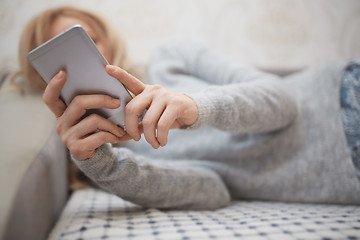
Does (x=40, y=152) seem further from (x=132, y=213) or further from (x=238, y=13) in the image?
(x=238, y=13)

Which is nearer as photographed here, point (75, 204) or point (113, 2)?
point (75, 204)

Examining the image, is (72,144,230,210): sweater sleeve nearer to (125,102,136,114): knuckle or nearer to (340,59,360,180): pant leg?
(125,102,136,114): knuckle

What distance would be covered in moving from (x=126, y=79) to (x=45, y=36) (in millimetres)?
275

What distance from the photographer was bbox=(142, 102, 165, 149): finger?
0.29 metres

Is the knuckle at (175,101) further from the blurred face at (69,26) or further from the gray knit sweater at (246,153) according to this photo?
the blurred face at (69,26)

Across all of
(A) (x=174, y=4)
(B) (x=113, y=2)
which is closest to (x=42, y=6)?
(B) (x=113, y=2)

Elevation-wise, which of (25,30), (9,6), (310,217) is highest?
(9,6)

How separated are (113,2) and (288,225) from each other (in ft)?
2.87

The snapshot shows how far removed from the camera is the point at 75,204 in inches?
16.8

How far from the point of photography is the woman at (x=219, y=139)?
0.30m

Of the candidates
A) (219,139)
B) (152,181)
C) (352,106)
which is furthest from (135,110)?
(352,106)

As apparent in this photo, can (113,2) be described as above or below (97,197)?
above

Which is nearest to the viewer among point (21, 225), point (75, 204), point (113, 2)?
point (21, 225)

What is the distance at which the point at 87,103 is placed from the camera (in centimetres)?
28
